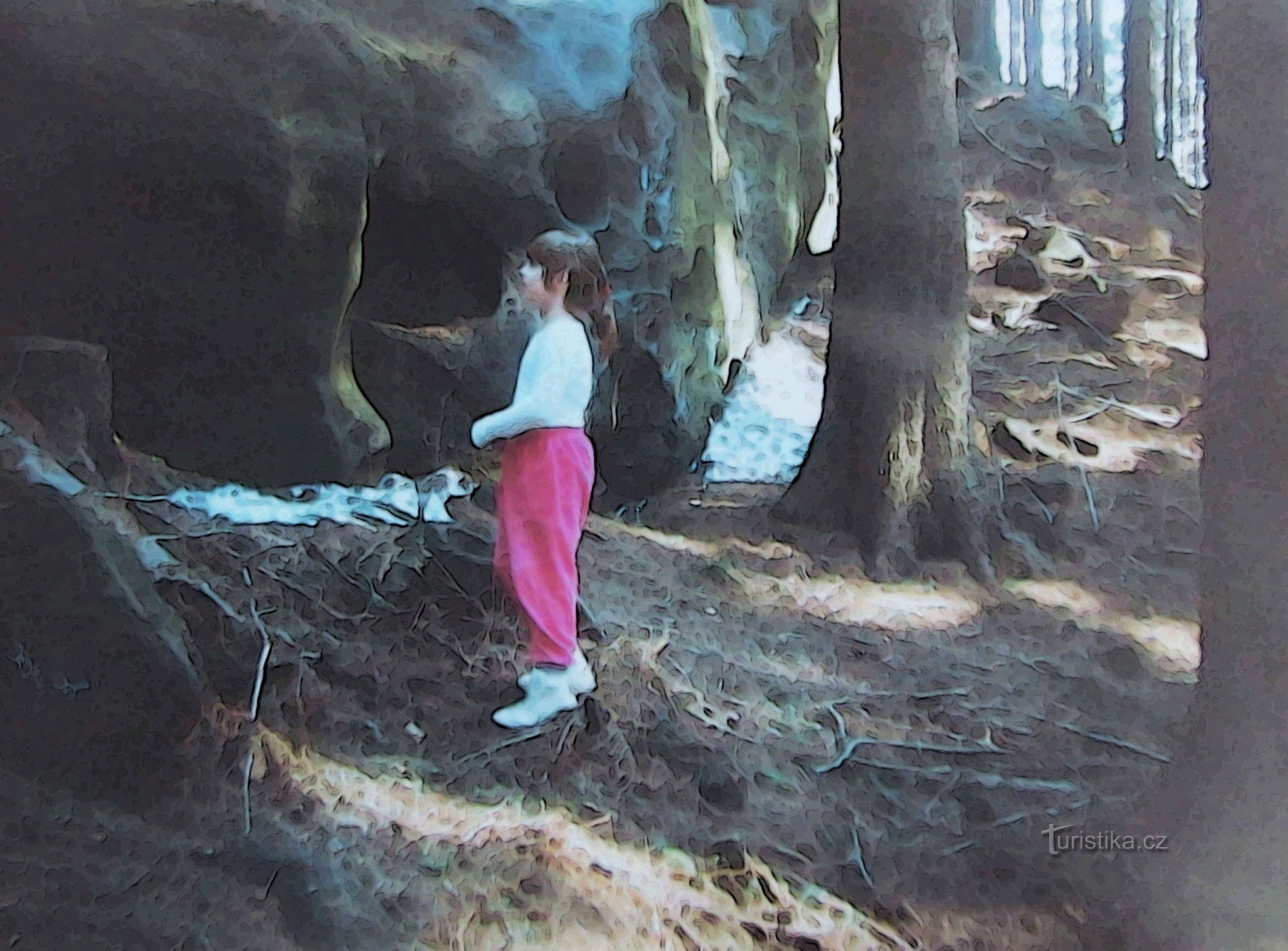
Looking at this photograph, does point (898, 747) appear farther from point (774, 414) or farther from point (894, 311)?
point (894, 311)

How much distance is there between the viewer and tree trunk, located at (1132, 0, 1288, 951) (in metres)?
1.32

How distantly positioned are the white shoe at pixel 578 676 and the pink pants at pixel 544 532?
1 centimetres

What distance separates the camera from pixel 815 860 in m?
1.28

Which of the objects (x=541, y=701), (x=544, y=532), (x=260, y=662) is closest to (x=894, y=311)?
(x=544, y=532)

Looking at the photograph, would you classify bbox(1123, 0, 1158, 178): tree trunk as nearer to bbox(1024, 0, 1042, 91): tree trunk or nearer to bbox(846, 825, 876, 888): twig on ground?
bbox(1024, 0, 1042, 91): tree trunk

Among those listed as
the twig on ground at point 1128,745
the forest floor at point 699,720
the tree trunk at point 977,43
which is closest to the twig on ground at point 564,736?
Result: the forest floor at point 699,720

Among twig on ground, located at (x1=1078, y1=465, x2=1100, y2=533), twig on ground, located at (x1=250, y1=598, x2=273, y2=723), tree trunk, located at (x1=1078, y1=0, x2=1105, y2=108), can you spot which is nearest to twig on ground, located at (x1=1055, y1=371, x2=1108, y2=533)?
twig on ground, located at (x1=1078, y1=465, x2=1100, y2=533)

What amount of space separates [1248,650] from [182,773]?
1455 millimetres

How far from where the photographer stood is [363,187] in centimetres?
134

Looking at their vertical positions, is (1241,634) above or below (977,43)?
below

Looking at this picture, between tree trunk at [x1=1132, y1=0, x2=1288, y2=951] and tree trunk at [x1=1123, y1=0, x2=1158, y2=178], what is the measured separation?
0.45 ft

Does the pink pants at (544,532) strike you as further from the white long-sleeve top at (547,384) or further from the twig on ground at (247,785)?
the twig on ground at (247,785)

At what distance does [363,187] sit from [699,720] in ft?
2.86

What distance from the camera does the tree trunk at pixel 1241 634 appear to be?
1.32 metres
